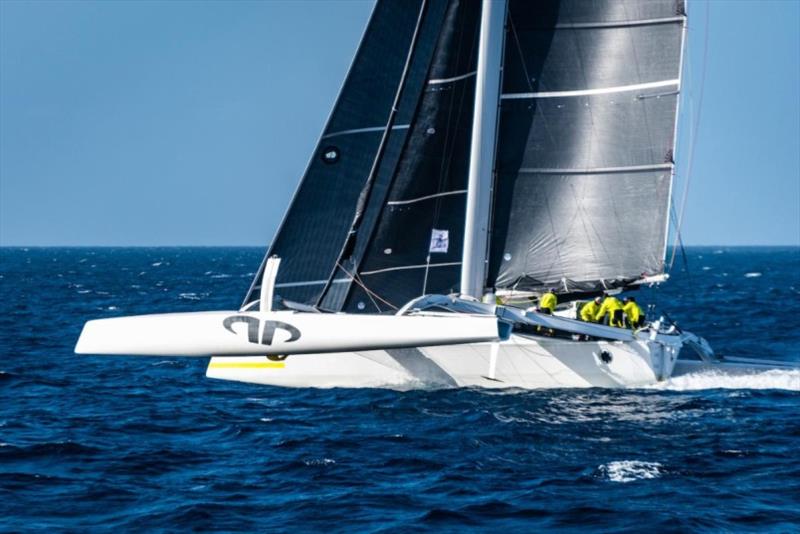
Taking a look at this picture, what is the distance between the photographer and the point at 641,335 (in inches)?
742

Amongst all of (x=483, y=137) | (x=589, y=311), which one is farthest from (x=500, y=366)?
(x=483, y=137)

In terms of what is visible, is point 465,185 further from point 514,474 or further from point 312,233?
point 514,474

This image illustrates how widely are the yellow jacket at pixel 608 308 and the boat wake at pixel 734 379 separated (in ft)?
4.55

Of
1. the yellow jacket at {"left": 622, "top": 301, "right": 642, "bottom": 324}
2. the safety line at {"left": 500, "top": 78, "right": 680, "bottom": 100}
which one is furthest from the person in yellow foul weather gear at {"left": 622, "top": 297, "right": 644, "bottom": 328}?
the safety line at {"left": 500, "top": 78, "right": 680, "bottom": 100}

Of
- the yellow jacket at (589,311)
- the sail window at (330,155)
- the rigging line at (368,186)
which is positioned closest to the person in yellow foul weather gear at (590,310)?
the yellow jacket at (589,311)

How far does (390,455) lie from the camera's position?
566 inches

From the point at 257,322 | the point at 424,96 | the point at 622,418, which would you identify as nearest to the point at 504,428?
the point at 622,418

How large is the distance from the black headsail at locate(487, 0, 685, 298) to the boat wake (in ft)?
6.14

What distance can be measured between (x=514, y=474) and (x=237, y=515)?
3256 mm

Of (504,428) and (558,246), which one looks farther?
(558,246)

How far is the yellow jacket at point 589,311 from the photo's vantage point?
19.7 m

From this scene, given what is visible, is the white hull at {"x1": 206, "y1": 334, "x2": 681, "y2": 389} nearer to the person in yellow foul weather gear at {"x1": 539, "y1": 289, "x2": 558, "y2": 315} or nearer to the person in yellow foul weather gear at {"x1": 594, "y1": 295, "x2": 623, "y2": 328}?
the person in yellow foul weather gear at {"x1": 594, "y1": 295, "x2": 623, "y2": 328}

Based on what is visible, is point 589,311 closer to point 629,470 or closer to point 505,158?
point 505,158

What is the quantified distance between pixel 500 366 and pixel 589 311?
2140 mm
